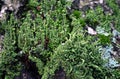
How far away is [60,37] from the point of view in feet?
19.7

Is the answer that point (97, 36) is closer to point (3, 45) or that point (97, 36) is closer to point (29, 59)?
point (29, 59)

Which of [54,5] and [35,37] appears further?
[54,5]

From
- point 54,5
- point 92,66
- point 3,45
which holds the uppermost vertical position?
point 54,5

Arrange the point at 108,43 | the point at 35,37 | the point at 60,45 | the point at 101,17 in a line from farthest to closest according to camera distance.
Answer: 1. the point at 101,17
2. the point at 108,43
3. the point at 35,37
4. the point at 60,45

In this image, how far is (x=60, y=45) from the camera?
5.54m

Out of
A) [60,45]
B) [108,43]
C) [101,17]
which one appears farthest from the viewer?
[101,17]

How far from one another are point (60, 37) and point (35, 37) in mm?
500

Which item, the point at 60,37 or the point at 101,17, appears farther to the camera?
the point at 101,17

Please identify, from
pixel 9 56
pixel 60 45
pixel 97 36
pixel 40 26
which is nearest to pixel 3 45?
pixel 9 56

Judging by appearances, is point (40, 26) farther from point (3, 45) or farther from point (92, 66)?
point (92, 66)

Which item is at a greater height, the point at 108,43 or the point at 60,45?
the point at 60,45

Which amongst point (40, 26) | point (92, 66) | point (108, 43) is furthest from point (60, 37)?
point (108, 43)

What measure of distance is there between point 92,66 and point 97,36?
3.68 ft

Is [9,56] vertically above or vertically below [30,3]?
below
